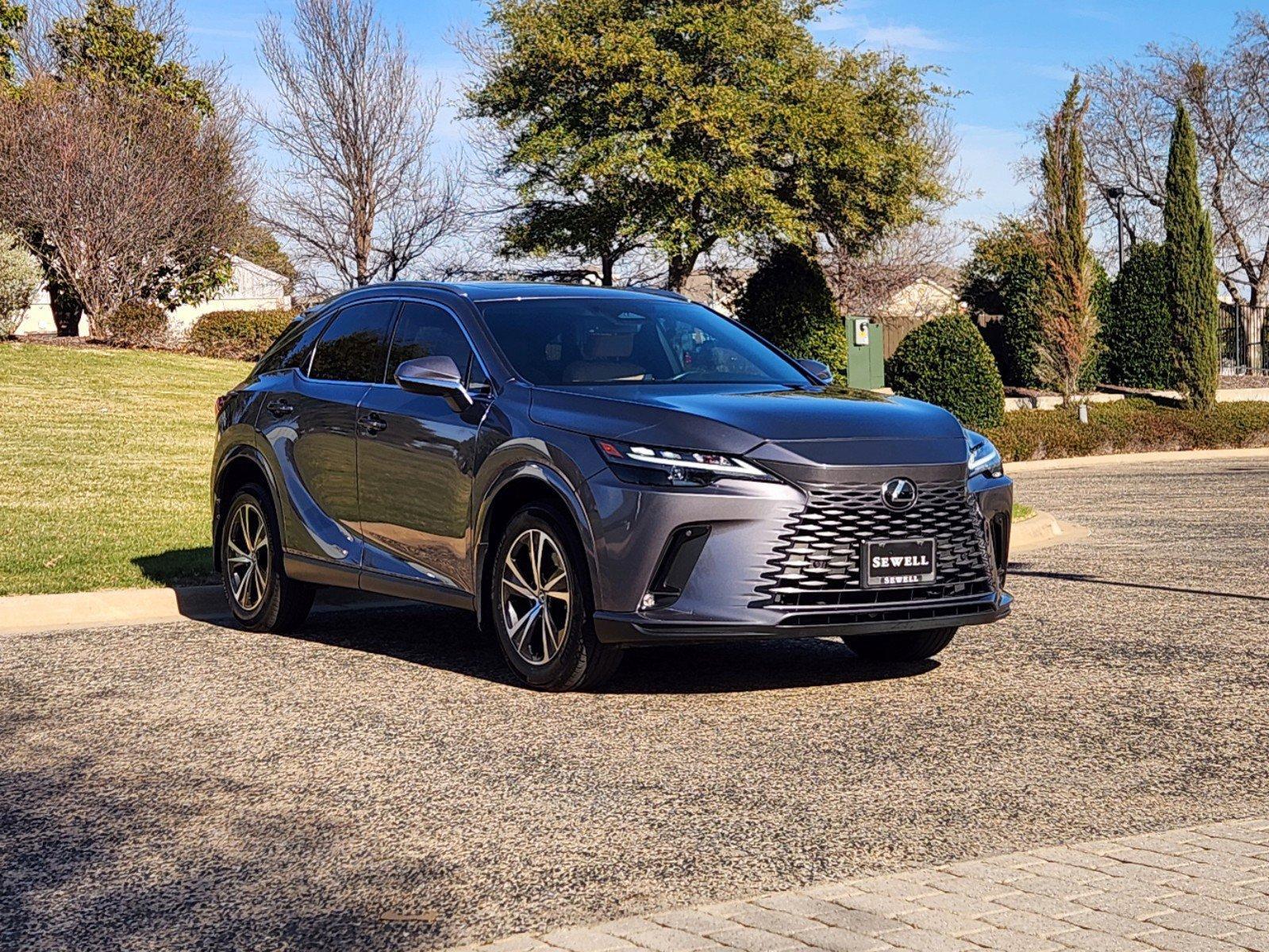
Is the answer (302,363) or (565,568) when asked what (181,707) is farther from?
(302,363)

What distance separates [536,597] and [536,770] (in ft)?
4.78

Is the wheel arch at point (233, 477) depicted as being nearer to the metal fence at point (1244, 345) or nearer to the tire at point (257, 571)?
the tire at point (257, 571)

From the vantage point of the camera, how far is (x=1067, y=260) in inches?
1323

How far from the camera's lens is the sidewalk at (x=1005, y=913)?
4.09 m

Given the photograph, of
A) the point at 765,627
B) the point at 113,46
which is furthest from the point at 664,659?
the point at 113,46

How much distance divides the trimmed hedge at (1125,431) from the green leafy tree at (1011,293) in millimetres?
4477

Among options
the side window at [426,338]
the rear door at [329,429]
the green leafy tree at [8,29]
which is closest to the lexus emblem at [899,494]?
the side window at [426,338]

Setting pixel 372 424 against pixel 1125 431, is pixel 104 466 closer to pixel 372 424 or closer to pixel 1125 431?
pixel 372 424

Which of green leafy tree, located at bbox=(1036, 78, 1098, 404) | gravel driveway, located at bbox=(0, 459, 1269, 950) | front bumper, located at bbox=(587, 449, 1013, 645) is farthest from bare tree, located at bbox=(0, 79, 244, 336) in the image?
front bumper, located at bbox=(587, 449, 1013, 645)

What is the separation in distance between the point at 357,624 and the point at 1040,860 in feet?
19.4

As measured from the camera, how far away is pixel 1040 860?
484 cm

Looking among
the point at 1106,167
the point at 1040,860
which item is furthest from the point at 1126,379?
the point at 1040,860

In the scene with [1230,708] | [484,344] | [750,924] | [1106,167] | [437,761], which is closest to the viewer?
[750,924]

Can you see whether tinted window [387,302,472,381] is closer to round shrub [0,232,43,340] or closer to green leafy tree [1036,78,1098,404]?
green leafy tree [1036,78,1098,404]
